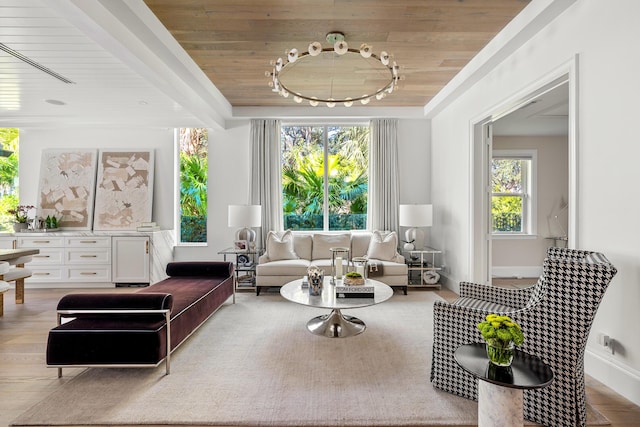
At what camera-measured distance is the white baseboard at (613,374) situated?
205cm

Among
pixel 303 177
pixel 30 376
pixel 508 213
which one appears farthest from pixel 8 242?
pixel 508 213

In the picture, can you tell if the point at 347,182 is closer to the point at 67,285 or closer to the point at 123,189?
the point at 123,189

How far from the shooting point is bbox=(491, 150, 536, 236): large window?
5.96 metres

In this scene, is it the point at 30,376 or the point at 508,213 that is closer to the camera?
the point at 30,376

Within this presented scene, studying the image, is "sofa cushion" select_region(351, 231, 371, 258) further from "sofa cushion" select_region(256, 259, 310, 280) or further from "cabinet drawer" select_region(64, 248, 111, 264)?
"cabinet drawer" select_region(64, 248, 111, 264)

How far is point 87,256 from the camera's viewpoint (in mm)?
5078

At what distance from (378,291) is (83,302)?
2.45 meters

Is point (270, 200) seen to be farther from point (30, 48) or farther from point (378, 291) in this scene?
point (30, 48)

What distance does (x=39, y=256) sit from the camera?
5039 millimetres

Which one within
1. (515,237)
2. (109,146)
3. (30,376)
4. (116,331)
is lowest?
(30,376)

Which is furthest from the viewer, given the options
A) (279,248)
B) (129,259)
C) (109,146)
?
(109,146)

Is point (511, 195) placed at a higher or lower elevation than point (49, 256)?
higher

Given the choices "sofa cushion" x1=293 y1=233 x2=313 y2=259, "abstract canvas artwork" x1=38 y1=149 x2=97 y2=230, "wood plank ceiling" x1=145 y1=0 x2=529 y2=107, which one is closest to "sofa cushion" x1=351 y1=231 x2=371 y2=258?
"sofa cushion" x1=293 y1=233 x2=313 y2=259

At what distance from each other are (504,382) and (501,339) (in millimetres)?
179
